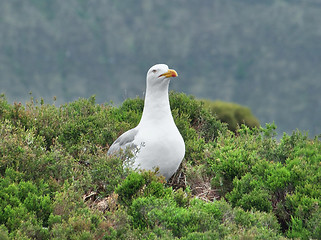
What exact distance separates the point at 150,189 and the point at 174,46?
51.8 m

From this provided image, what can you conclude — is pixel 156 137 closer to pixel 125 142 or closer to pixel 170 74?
pixel 125 142

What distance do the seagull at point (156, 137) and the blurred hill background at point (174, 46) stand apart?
39854mm

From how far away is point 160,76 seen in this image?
6992 millimetres

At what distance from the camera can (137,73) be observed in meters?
53.2

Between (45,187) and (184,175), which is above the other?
(184,175)

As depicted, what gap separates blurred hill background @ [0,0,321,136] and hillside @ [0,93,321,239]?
38791 millimetres

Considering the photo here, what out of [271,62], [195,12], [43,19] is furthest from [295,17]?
[43,19]

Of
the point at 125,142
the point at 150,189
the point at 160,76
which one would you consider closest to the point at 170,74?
the point at 160,76

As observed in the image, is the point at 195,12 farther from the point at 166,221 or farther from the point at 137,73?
the point at 166,221

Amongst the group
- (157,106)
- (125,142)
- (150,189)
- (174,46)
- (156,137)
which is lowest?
(150,189)

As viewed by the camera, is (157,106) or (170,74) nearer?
(170,74)

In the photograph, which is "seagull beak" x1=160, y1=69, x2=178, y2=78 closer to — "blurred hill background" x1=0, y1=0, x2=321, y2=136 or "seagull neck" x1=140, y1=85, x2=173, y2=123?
"seagull neck" x1=140, y1=85, x2=173, y2=123

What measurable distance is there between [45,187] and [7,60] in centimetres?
5138

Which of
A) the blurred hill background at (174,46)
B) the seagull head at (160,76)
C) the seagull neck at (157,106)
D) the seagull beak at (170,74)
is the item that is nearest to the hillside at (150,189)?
the seagull neck at (157,106)
